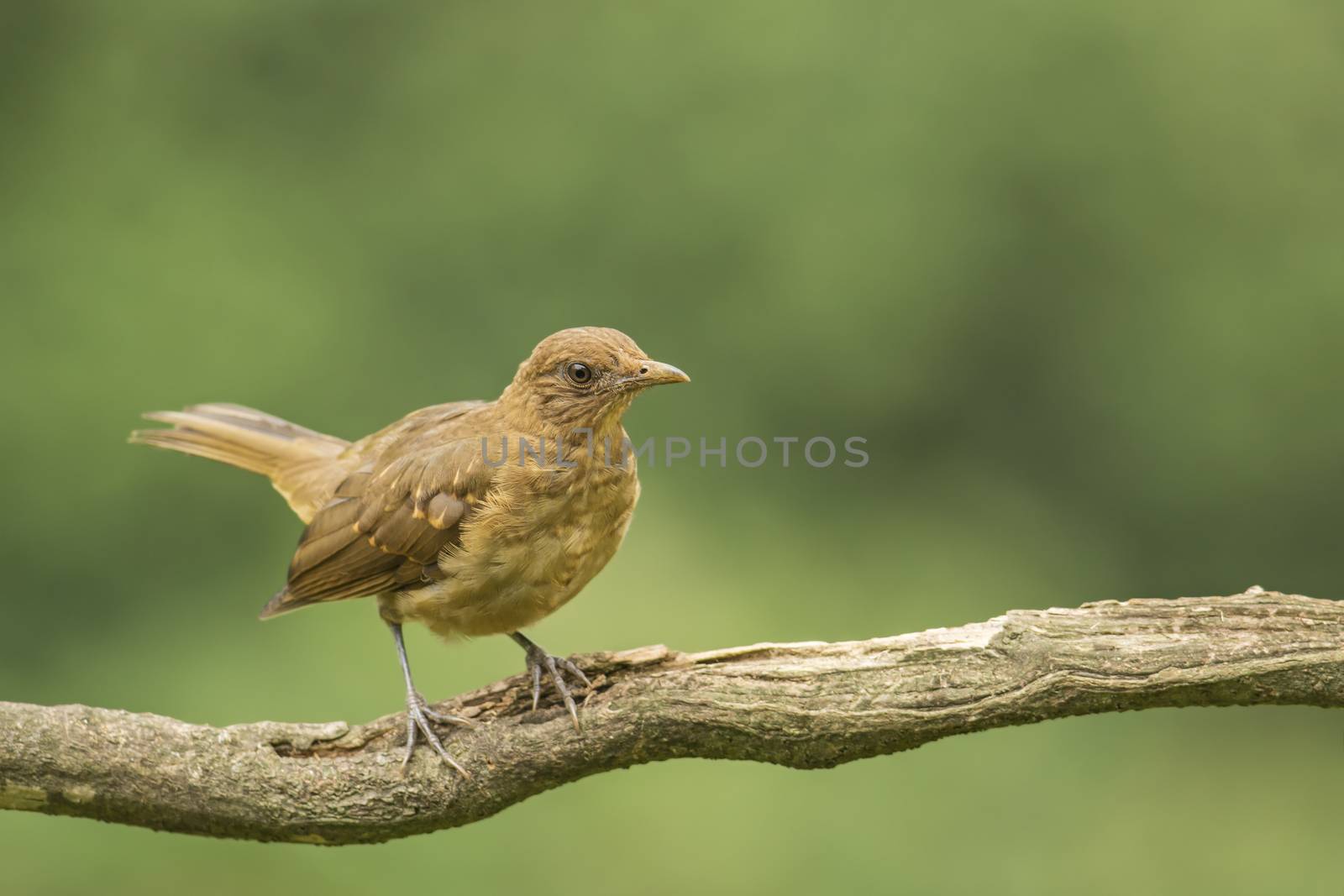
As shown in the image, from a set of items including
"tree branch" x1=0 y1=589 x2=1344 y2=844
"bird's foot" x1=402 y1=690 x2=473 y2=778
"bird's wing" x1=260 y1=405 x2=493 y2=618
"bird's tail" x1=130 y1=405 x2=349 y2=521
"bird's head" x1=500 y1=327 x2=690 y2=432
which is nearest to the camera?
"tree branch" x1=0 y1=589 x2=1344 y2=844

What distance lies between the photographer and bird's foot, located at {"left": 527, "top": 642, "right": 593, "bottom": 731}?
3725 millimetres

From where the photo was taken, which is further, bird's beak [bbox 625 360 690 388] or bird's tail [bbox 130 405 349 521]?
bird's tail [bbox 130 405 349 521]

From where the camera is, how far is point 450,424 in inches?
168


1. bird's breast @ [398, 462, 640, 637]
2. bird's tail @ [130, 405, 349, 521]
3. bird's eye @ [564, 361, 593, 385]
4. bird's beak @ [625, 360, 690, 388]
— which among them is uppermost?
bird's tail @ [130, 405, 349, 521]

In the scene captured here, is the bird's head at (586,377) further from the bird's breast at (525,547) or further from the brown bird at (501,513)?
the bird's breast at (525,547)

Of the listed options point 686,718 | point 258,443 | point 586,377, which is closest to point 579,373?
point 586,377

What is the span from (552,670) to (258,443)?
5.10 ft

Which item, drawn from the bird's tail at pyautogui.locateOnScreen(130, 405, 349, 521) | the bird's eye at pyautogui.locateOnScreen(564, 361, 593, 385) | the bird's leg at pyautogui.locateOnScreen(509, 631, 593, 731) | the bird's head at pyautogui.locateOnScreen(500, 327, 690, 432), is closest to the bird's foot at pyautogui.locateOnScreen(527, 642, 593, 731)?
the bird's leg at pyautogui.locateOnScreen(509, 631, 593, 731)

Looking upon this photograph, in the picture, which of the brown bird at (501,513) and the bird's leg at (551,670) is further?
the brown bird at (501,513)

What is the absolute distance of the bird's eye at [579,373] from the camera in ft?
12.7

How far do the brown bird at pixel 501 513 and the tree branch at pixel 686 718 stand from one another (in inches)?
4.5

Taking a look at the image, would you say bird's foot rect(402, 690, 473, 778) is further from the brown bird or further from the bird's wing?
the bird's wing

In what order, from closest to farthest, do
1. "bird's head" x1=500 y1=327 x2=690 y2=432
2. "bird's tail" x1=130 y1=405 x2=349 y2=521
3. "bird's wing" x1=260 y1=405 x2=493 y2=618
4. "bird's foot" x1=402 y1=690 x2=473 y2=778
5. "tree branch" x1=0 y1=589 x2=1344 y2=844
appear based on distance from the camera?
1. "tree branch" x1=0 y1=589 x2=1344 y2=844
2. "bird's foot" x1=402 y1=690 x2=473 y2=778
3. "bird's head" x1=500 y1=327 x2=690 y2=432
4. "bird's wing" x1=260 y1=405 x2=493 y2=618
5. "bird's tail" x1=130 y1=405 x2=349 y2=521

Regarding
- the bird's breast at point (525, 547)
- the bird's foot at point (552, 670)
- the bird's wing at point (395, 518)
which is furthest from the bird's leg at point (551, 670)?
the bird's wing at point (395, 518)
